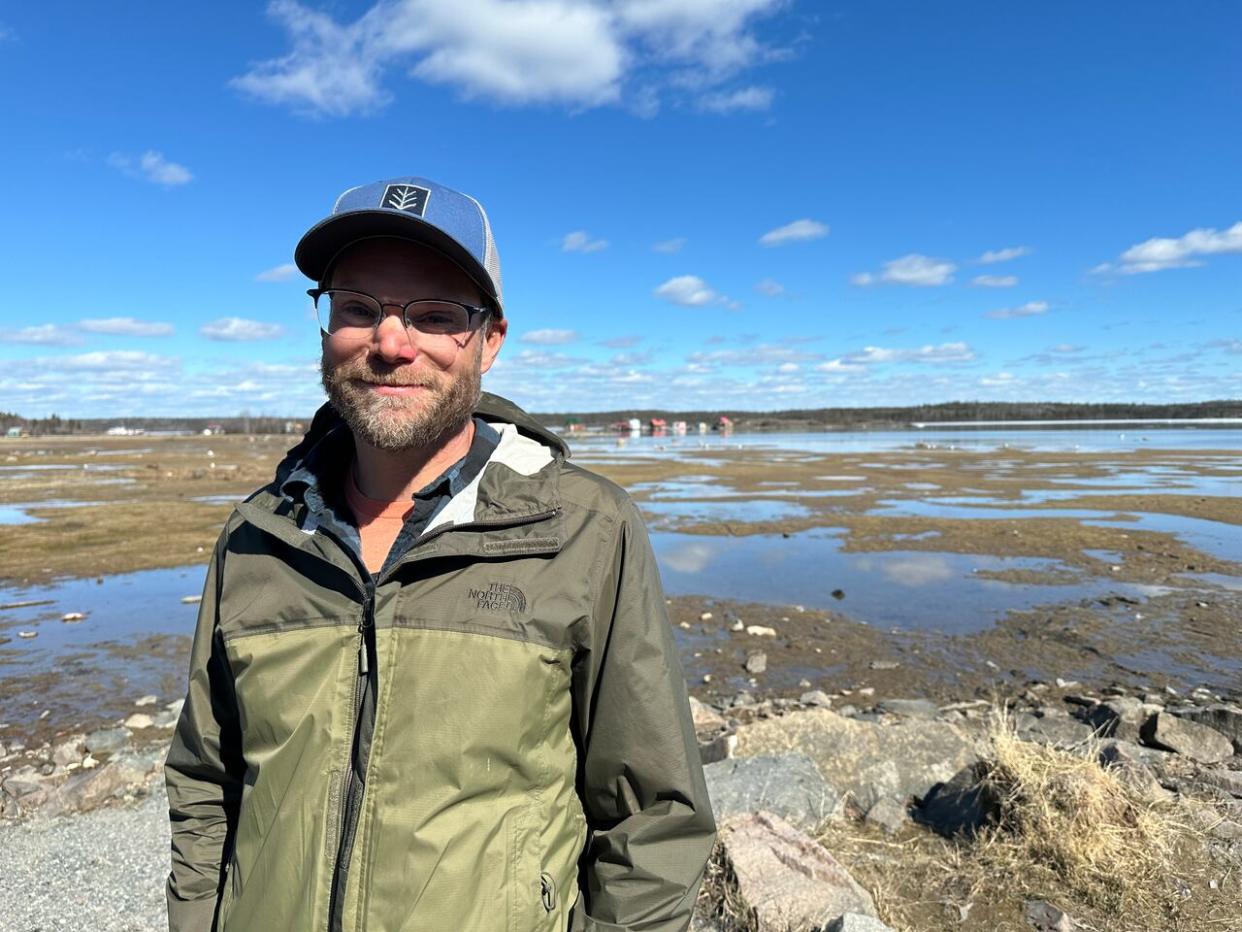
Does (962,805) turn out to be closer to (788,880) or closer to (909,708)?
(788,880)

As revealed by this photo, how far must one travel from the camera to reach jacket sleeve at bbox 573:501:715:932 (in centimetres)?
199

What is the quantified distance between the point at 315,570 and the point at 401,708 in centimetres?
51

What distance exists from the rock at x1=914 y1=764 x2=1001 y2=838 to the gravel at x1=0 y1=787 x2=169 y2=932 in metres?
5.58

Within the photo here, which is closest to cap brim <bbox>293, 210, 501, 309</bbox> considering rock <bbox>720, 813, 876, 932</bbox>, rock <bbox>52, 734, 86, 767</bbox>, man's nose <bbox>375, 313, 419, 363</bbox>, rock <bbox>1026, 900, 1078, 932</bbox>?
man's nose <bbox>375, 313, 419, 363</bbox>

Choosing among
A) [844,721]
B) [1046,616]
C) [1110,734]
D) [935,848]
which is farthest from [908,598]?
[935,848]

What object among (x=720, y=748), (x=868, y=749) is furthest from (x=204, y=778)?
(x=868, y=749)

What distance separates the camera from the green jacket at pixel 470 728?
1872 mm

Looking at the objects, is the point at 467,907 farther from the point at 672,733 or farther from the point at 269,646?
the point at 269,646

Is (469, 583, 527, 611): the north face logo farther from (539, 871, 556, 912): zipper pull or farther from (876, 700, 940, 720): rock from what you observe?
(876, 700, 940, 720): rock

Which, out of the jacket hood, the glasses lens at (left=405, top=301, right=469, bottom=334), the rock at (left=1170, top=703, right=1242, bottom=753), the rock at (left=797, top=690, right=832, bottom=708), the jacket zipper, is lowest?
the rock at (left=797, top=690, right=832, bottom=708)

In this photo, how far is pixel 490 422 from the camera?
2.68m

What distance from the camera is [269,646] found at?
6.78 feet

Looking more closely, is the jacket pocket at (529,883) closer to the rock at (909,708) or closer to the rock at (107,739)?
the rock at (909,708)

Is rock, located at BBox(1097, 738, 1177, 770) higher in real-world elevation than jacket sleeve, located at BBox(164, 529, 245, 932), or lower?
lower
